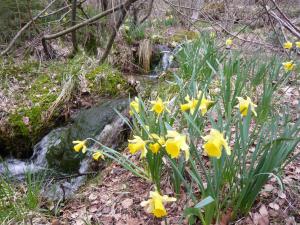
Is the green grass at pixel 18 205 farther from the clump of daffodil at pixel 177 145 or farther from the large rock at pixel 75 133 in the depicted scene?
the clump of daffodil at pixel 177 145

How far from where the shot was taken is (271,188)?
1833mm

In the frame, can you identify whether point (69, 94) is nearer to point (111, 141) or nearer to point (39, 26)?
point (111, 141)

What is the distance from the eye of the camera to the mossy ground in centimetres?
326

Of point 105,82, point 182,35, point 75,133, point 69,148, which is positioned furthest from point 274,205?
point 182,35

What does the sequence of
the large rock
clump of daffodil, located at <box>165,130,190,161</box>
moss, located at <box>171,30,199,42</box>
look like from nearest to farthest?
clump of daffodil, located at <box>165,130,190,161</box> < the large rock < moss, located at <box>171,30,199,42</box>

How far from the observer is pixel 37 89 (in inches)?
152

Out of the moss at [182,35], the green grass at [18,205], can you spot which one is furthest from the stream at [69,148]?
the moss at [182,35]

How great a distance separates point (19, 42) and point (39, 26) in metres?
0.47

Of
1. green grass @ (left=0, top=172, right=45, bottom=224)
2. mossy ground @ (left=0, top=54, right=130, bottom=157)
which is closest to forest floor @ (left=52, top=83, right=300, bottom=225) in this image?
green grass @ (left=0, top=172, right=45, bottom=224)

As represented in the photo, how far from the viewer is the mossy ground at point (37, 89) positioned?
3.26m

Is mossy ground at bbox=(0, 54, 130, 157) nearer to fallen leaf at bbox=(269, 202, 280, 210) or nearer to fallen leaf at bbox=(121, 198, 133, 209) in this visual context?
fallen leaf at bbox=(121, 198, 133, 209)

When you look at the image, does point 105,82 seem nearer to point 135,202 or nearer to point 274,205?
point 135,202

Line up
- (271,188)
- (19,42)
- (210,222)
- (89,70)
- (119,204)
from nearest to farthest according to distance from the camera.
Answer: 1. (210,222)
2. (271,188)
3. (119,204)
4. (89,70)
5. (19,42)

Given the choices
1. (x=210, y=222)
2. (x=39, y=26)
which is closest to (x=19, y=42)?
(x=39, y=26)
